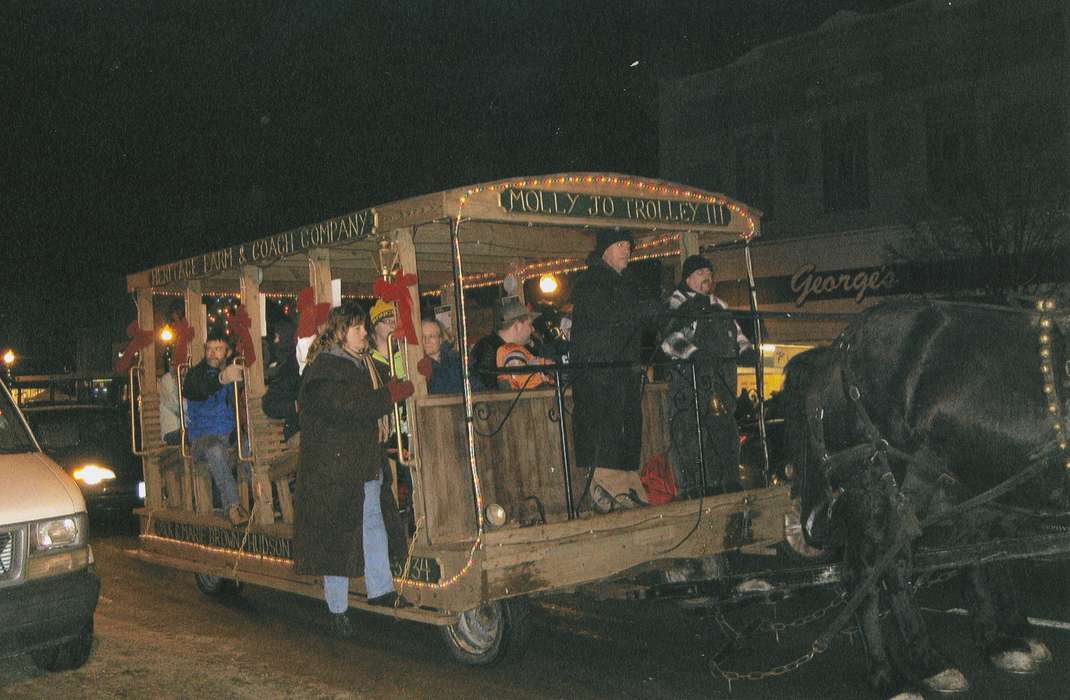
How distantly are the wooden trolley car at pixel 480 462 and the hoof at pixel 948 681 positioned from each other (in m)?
1.70

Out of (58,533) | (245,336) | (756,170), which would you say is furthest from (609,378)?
(756,170)

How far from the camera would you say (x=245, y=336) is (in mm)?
7832

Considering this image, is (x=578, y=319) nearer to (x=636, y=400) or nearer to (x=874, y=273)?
(x=636, y=400)

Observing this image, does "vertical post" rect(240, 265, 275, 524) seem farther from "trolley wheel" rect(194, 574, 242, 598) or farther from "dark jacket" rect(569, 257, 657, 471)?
"dark jacket" rect(569, 257, 657, 471)

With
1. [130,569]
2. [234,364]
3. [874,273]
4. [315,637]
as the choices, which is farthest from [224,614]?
[874,273]

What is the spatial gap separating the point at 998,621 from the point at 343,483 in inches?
149

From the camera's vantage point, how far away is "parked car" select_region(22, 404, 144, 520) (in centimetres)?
1257

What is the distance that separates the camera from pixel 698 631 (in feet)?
22.6

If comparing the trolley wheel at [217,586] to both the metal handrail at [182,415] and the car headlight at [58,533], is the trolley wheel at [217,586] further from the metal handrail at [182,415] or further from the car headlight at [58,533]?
the car headlight at [58,533]

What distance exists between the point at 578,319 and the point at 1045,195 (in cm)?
1487

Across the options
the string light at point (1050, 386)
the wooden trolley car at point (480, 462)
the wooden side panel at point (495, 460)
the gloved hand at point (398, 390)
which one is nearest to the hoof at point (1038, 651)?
the string light at point (1050, 386)

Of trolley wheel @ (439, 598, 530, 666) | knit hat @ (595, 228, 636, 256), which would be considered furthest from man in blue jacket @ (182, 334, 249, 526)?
knit hat @ (595, 228, 636, 256)

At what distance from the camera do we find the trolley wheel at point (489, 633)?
19.7 feet

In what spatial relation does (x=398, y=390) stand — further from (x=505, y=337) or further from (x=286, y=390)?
(x=505, y=337)
